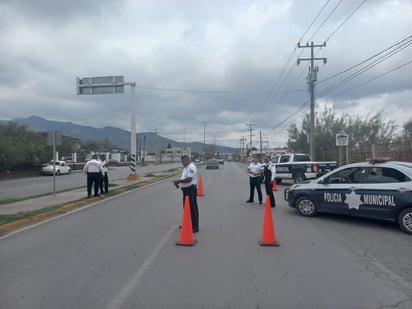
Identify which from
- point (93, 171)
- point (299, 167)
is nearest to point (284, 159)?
point (299, 167)

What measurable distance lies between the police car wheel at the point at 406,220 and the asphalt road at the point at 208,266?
196 millimetres

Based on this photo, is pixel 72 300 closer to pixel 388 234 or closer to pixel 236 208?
pixel 388 234

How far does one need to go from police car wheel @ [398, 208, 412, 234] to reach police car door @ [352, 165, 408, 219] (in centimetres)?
17

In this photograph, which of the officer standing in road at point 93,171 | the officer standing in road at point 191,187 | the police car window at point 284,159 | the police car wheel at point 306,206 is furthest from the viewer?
the police car window at point 284,159

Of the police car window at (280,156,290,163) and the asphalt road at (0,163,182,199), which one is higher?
the police car window at (280,156,290,163)

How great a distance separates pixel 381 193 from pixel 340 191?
40.3 inches

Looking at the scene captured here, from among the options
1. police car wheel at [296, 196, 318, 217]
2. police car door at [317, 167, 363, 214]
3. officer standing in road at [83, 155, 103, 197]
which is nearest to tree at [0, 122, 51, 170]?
officer standing in road at [83, 155, 103, 197]

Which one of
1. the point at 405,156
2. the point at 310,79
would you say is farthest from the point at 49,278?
the point at 310,79

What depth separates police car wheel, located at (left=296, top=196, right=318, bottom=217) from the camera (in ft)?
31.7

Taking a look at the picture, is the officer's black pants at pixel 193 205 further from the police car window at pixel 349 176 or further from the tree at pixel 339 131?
the tree at pixel 339 131

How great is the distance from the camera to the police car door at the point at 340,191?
8719mm

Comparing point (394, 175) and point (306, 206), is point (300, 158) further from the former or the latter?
point (394, 175)

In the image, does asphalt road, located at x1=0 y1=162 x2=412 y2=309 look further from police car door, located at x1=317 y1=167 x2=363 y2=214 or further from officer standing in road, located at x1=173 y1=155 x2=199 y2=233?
police car door, located at x1=317 y1=167 x2=363 y2=214

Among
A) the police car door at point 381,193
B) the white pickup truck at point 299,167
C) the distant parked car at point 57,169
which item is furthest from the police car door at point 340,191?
the distant parked car at point 57,169
